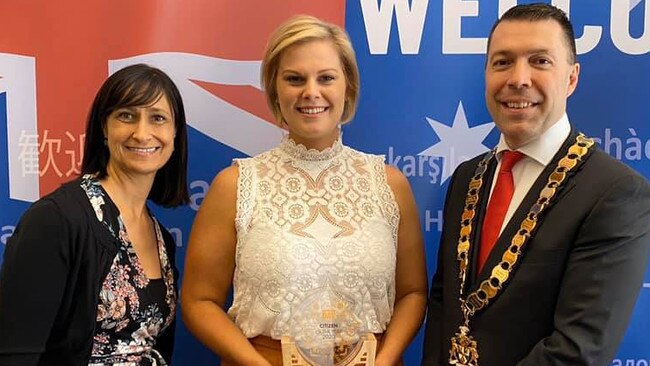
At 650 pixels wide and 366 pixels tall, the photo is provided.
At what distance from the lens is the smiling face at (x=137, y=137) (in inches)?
73.0

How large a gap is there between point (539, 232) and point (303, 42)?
33.5 inches

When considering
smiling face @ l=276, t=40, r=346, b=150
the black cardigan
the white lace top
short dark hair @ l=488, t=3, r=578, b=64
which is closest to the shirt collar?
short dark hair @ l=488, t=3, r=578, b=64

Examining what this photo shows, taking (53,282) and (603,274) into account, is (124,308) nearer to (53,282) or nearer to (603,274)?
(53,282)

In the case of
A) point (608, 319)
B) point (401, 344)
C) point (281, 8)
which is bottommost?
point (401, 344)

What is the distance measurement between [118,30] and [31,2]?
323 millimetres

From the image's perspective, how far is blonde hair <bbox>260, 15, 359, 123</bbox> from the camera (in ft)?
6.39

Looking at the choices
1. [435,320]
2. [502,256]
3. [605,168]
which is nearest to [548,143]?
[605,168]

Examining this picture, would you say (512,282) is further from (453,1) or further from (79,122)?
(79,122)

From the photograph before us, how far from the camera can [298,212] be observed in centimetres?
195

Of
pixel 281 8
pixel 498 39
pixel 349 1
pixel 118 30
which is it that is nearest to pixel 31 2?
pixel 118 30

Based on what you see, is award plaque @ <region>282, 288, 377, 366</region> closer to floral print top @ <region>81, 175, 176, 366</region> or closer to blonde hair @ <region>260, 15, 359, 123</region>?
floral print top @ <region>81, 175, 176, 366</region>

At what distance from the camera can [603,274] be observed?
150cm

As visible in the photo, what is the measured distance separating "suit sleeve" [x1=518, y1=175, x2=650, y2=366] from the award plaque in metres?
0.49

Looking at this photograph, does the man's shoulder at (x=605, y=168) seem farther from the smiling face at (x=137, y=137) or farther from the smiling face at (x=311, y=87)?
the smiling face at (x=137, y=137)
